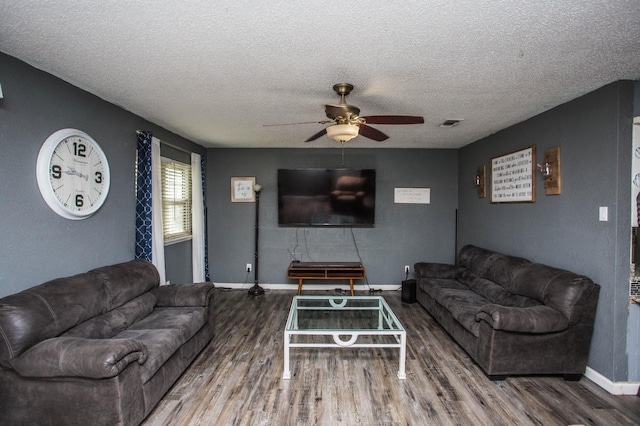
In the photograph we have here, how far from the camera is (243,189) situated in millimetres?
5258

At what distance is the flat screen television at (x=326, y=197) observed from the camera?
5.01 metres

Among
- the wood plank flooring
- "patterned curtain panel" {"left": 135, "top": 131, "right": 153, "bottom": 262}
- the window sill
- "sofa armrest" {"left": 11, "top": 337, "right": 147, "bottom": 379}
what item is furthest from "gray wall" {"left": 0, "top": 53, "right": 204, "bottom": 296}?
the wood plank flooring

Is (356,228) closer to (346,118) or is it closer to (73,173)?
(346,118)

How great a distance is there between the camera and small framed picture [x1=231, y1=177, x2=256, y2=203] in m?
5.25

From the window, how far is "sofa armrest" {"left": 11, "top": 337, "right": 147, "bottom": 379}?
91.7 inches

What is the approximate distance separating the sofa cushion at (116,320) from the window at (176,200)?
130cm

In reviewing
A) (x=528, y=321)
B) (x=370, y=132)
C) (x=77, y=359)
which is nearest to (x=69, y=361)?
(x=77, y=359)

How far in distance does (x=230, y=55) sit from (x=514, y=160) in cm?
330

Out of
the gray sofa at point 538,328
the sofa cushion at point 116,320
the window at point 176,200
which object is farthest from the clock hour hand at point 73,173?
the gray sofa at point 538,328

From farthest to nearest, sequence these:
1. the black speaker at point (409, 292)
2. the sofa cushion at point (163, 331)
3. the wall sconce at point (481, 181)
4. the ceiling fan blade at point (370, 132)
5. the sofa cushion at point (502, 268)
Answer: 1. the black speaker at point (409, 292)
2. the wall sconce at point (481, 181)
3. the sofa cushion at point (502, 268)
4. the ceiling fan blade at point (370, 132)
5. the sofa cushion at point (163, 331)

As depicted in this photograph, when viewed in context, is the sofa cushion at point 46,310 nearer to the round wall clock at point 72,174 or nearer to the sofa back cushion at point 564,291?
the round wall clock at point 72,174

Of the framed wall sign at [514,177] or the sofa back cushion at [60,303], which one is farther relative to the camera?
the framed wall sign at [514,177]

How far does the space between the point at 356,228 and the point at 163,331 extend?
3466mm

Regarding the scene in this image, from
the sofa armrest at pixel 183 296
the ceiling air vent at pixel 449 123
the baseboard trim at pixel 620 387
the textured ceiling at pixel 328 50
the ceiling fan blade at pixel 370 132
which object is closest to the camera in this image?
the textured ceiling at pixel 328 50
